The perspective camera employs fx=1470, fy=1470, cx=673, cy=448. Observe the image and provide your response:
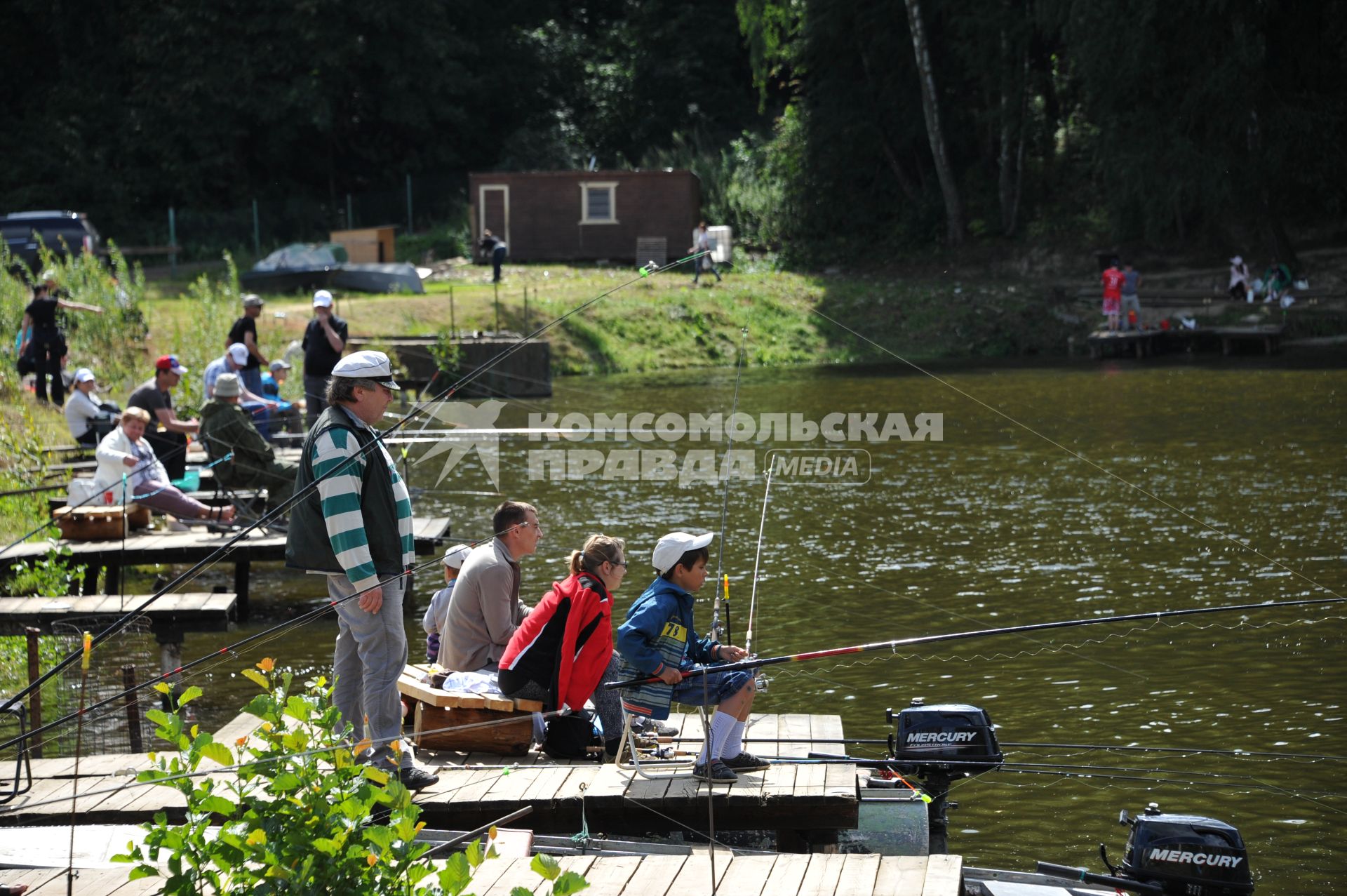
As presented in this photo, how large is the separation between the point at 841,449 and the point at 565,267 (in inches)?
783

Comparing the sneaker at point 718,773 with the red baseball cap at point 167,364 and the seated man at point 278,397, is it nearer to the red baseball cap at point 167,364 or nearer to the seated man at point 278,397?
the red baseball cap at point 167,364

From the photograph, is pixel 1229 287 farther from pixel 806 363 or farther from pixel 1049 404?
pixel 1049 404

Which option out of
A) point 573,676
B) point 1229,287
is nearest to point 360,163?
point 1229,287

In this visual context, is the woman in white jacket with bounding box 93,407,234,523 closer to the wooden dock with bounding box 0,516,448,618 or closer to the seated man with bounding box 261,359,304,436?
the wooden dock with bounding box 0,516,448,618

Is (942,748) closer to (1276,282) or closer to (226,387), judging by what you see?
(226,387)

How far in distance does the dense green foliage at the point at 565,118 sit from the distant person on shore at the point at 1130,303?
13.8 feet

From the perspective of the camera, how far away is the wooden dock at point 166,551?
32.0 feet

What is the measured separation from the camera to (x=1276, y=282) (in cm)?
3000

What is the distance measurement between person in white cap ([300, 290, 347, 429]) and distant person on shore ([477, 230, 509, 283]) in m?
16.3

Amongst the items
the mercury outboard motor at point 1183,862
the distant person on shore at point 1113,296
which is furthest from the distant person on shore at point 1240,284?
the mercury outboard motor at point 1183,862

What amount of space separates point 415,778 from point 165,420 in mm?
6823

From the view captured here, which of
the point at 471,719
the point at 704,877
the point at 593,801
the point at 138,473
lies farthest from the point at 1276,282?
the point at 704,877

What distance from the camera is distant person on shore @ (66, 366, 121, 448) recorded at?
1245 centimetres

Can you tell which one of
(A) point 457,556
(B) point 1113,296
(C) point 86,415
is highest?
(B) point 1113,296
